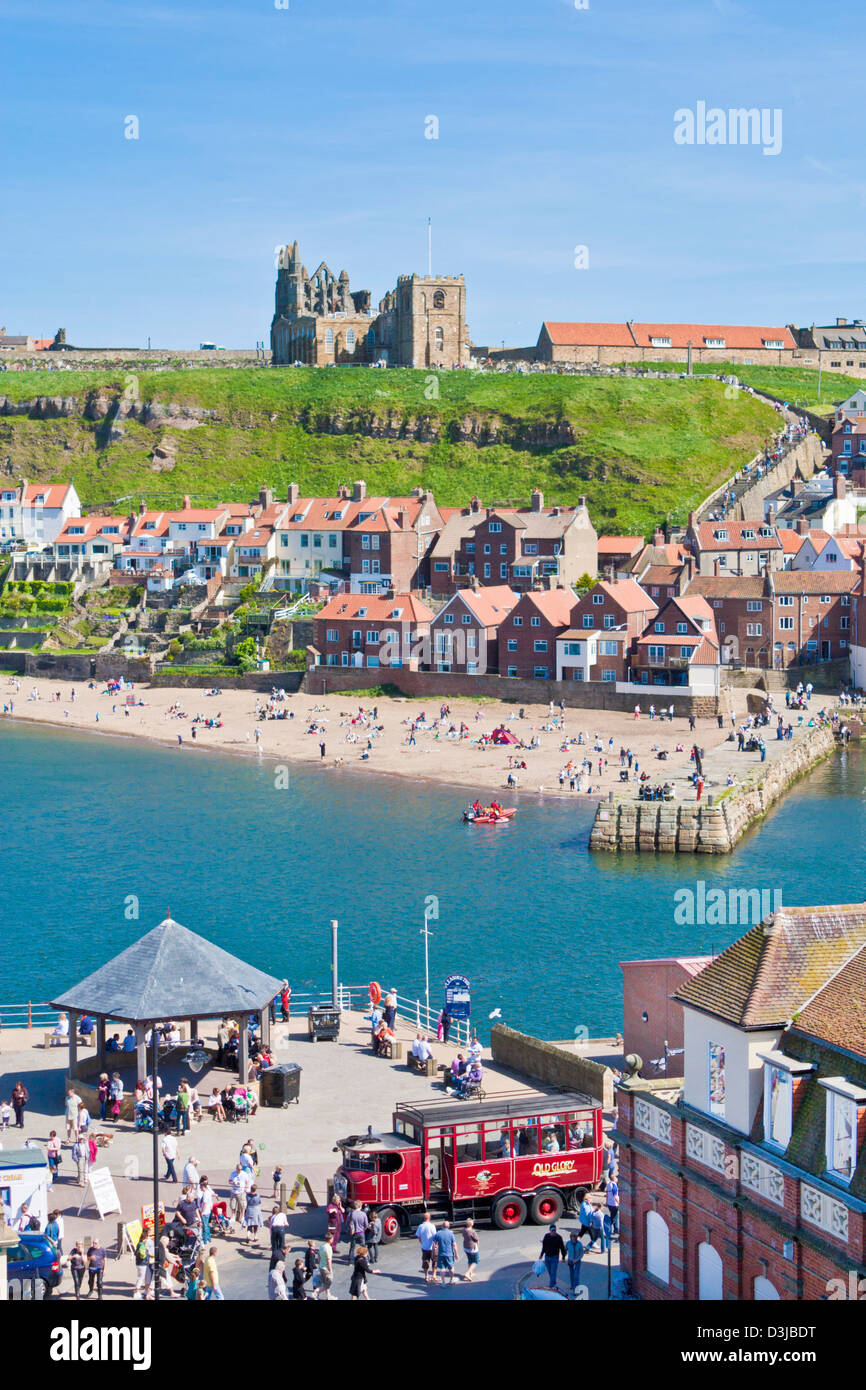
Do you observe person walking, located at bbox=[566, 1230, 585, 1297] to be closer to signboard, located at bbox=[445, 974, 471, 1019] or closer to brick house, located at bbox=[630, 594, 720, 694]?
signboard, located at bbox=[445, 974, 471, 1019]

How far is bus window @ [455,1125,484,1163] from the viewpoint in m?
24.8

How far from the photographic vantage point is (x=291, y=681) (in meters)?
99.3

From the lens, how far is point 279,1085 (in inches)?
1166

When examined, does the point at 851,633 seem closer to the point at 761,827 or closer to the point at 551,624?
the point at 551,624

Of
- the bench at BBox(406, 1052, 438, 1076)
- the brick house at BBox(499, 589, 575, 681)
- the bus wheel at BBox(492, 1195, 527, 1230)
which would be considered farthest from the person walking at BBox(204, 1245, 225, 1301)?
the brick house at BBox(499, 589, 575, 681)

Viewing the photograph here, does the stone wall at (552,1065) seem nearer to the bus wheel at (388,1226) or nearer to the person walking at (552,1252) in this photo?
the bus wheel at (388,1226)

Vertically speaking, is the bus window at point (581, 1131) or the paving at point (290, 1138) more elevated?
the bus window at point (581, 1131)

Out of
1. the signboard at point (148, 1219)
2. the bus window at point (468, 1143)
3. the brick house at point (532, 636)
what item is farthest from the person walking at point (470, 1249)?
the brick house at point (532, 636)

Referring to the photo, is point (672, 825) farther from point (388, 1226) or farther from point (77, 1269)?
point (77, 1269)

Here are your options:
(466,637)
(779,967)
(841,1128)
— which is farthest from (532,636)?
(841,1128)

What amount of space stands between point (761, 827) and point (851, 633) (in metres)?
33.8

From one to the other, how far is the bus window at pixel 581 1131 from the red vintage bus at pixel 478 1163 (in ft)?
0.05

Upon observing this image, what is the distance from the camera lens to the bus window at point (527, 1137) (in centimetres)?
2523
